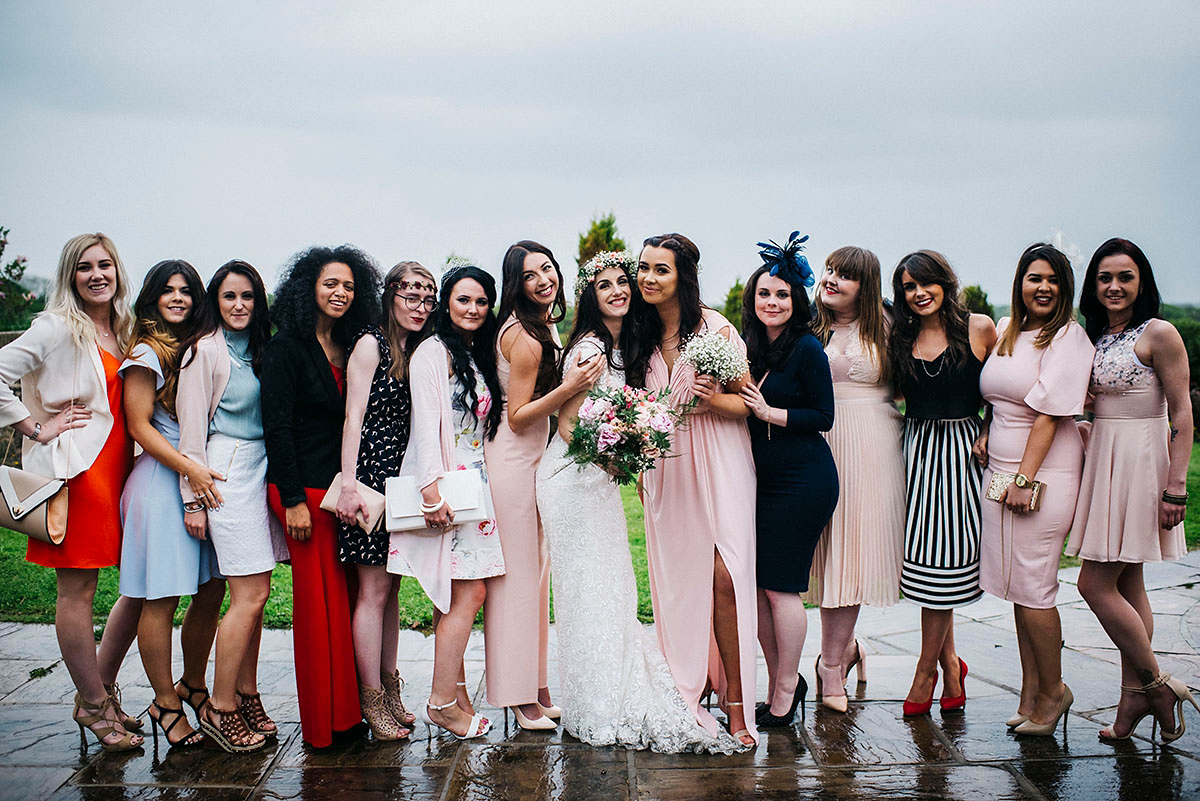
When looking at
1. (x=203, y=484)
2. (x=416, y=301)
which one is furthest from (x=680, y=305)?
(x=203, y=484)

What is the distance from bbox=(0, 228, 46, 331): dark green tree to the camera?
1295cm

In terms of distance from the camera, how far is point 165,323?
13.9ft

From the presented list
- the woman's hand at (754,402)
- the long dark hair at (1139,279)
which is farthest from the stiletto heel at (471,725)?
the long dark hair at (1139,279)

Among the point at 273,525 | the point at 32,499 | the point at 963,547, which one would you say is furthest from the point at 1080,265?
the point at 32,499

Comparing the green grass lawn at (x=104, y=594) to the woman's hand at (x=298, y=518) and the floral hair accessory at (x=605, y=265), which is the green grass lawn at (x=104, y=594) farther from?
the floral hair accessory at (x=605, y=265)

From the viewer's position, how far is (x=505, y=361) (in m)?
4.36

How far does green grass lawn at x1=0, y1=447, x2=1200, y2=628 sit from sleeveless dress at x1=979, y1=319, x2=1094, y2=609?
9.61 ft

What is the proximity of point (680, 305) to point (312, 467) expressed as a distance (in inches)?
73.6

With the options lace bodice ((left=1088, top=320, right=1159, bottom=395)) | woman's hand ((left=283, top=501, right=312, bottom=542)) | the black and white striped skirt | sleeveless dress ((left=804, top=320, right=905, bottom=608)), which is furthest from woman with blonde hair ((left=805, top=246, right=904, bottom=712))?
woman's hand ((left=283, top=501, right=312, bottom=542))

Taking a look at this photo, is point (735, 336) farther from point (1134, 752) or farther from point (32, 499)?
point (32, 499)

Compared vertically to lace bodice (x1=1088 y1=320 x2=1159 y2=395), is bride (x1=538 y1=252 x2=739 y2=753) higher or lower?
lower

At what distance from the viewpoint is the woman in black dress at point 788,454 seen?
4.32 m

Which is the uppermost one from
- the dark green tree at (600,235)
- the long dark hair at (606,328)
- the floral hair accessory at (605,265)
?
the dark green tree at (600,235)

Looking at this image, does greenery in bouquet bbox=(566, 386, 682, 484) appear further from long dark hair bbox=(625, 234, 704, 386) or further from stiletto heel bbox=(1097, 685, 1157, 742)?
stiletto heel bbox=(1097, 685, 1157, 742)
